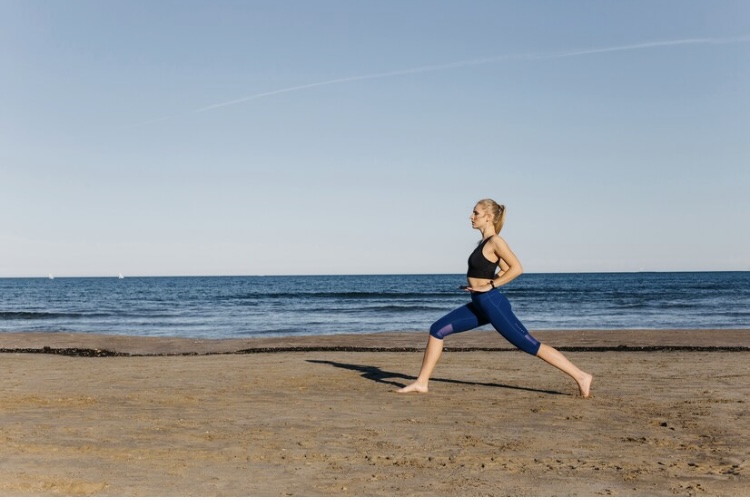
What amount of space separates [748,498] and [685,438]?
1.94 metres

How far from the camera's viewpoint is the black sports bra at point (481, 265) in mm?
7918

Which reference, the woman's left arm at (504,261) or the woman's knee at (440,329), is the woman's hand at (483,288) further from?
the woman's knee at (440,329)

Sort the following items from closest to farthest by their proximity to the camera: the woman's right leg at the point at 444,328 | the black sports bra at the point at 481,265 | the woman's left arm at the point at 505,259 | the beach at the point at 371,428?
the beach at the point at 371,428, the woman's left arm at the point at 505,259, the black sports bra at the point at 481,265, the woman's right leg at the point at 444,328

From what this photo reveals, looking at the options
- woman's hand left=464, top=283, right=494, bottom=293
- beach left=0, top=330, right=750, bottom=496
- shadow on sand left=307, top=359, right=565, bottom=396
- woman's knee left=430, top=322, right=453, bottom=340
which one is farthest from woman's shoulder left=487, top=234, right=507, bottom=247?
shadow on sand left=307, top=359, right=565, bottom=396

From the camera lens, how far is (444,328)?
840 centimetres

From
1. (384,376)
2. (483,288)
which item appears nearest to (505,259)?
(483,288)

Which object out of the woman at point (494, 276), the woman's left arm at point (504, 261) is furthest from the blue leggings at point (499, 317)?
the woman's left arm at point (504, 261)

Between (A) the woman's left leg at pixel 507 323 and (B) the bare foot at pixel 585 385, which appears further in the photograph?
(B) the bare foot at pixel 585 385

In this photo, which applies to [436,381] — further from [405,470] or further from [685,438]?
[405,470]

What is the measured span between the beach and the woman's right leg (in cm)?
21

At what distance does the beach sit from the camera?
4754mm

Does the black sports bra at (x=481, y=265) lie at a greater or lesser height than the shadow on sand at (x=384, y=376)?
greater

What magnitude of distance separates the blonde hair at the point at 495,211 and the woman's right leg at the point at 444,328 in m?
0.94

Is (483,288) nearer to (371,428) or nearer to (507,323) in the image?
(507,323)
